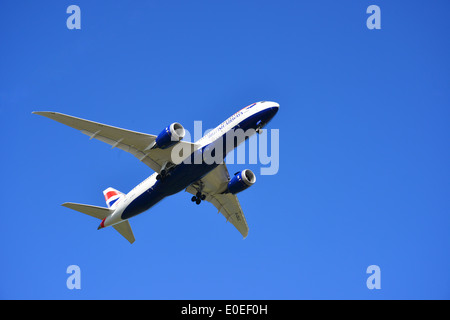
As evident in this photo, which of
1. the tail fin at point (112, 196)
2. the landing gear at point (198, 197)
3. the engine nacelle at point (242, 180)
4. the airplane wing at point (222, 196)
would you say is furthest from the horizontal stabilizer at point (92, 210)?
the engine nacelle at point (242, 180)

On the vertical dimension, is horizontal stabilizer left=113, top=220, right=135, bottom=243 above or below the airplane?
below

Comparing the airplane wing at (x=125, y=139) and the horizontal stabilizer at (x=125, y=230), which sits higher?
the airplane wing at (x=125, y=139)

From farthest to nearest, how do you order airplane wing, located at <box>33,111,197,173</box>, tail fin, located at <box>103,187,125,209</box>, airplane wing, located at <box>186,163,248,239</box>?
tail fin, located at <box>103,187,125,209</box>, airplane wing, located at <box>186,163,248,239</box>, airplane wing, located at <box>33,111,197,173</box>

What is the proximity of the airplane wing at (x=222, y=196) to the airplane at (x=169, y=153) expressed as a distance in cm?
26

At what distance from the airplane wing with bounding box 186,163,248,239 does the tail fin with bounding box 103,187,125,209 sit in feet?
19.9

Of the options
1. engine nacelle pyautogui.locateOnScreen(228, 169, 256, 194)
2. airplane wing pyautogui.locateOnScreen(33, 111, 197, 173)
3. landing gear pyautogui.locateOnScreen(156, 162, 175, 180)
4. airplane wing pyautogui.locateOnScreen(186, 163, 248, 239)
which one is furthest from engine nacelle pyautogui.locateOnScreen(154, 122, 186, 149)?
engine nacelle pyautogui.locateOnScreen(228, 169, 256, 194)

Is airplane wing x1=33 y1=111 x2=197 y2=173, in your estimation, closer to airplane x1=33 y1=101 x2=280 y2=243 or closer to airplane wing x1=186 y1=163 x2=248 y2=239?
airplane x1=33 y1=101 x2=280 y2=243

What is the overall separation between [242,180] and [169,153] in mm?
6746

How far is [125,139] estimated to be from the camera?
40188 millimetres

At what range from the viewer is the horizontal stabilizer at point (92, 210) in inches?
1748

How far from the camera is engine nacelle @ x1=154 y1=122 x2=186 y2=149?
37812 mm

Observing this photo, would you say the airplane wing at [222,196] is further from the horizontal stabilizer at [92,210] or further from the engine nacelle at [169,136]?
the horizontal stabilizer at [92,210]

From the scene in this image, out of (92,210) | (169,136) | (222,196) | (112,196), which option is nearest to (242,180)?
(222,196)

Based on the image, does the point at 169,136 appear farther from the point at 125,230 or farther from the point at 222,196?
the point at 125,230
